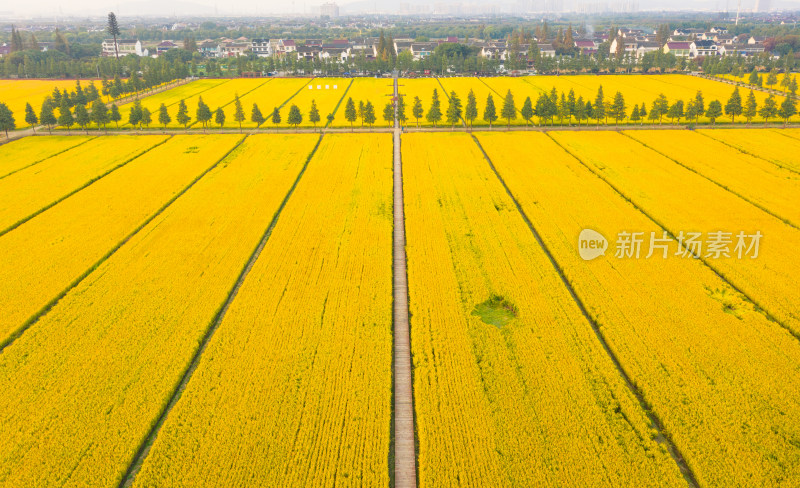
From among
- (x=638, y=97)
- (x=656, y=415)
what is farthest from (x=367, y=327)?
(x=638, y=97)

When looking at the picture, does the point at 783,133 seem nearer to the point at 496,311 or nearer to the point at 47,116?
the point at 496,311

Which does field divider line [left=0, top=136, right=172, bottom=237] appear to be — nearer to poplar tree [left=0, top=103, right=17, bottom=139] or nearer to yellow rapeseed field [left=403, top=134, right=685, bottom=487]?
poplar tree [left=0, top=103, right=17, bottom=139]

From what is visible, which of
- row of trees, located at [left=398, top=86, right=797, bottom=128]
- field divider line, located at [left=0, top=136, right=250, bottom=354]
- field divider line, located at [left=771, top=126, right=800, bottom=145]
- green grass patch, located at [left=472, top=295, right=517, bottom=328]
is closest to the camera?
field divider line, located at [left=0, top=136, right=250, bottom=354]

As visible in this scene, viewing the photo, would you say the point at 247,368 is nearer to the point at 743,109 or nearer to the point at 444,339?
the point at 444,339

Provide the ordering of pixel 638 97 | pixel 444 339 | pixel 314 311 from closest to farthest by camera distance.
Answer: pixel 444 339
pixel 314 311
pixel 638 97

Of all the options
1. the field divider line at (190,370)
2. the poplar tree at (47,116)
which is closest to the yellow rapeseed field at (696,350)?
the field divider line at (190,370)

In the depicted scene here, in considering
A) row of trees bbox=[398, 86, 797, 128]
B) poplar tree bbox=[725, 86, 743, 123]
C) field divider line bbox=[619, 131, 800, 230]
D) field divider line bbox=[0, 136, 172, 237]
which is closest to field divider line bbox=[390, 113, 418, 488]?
field divider line bbox=[619, 131, 800, 230]
